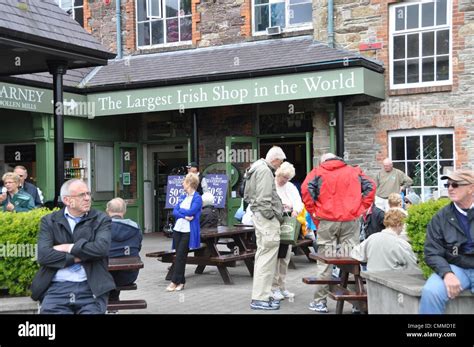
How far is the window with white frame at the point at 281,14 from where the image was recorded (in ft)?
51.5

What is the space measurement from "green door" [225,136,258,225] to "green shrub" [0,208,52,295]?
9.90 metres

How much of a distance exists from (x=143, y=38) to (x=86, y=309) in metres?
13.6

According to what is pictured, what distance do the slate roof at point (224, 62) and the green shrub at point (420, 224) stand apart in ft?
24.4

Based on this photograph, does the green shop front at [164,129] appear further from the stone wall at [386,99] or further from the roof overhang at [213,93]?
the stone wall at [386,99]

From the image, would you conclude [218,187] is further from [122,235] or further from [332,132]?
[122,235]

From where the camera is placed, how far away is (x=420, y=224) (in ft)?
19.9

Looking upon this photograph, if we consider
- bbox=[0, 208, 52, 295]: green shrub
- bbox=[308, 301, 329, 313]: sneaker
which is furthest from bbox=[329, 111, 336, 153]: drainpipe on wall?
bbox=[0, 208, 52, 295]: green shrub

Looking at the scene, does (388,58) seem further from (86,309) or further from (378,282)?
Answer: (86,309)

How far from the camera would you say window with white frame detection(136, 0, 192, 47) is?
17344 mm

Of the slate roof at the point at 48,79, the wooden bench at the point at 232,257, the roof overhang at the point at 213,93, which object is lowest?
the wooden bench at the point at 232,257

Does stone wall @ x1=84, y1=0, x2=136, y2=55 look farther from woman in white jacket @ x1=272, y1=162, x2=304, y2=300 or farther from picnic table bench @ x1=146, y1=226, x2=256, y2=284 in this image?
woman in white jacket @ x1=272, y1=162, x2=304, y2=300

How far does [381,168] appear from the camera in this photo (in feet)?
46.9

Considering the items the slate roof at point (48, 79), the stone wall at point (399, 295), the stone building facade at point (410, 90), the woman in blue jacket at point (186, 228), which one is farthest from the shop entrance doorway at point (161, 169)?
the stone wall at point (399, 295)

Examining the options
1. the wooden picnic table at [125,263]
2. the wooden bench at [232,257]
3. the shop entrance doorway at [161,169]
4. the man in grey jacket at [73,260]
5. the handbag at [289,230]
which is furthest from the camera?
the shop entrance doorway at [161,169]
